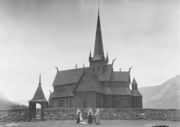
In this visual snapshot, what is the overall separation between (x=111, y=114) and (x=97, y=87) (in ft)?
57.1

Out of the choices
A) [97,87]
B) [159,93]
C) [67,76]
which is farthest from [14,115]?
[159,93]

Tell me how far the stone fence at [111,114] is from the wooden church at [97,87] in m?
14.8

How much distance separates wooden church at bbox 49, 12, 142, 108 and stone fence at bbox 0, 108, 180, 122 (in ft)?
48.5

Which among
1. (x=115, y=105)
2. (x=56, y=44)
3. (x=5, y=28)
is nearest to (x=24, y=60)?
(x=56, y=44)

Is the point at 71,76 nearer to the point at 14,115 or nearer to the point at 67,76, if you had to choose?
the point at 67,76

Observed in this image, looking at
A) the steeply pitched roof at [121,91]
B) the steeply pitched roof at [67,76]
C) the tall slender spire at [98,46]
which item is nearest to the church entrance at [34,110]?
the steeply pitched roof at [121,91]

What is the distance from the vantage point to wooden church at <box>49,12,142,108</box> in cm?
4369

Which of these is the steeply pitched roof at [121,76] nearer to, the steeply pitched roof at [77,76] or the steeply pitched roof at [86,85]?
the steeply pitched roof at [77,76]

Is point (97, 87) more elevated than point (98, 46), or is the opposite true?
point (98, 46)

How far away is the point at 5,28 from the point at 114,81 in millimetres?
31091

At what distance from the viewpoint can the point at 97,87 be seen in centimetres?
4559

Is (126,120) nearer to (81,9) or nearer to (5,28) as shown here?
(81,9)

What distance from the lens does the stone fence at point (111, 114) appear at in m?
26.4

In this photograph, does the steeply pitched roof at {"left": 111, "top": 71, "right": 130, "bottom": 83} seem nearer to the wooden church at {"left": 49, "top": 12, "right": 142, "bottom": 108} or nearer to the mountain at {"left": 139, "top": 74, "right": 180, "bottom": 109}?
the wooden church at {"left": 49, "top": 12, "right": 142, "bottom": 108}
